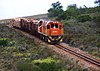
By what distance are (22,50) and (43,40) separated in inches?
432

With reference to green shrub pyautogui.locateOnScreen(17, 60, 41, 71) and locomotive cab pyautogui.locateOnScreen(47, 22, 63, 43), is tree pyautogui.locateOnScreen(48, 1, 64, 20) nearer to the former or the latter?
locomotive cab pyautogui.locateOnScreen(47, 22, 63, 43)

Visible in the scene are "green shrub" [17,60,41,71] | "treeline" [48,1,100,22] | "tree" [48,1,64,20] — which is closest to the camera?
"green shrub" [17,60,41,71]

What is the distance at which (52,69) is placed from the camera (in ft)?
58.8

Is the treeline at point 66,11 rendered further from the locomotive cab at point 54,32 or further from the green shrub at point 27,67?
the green shrub at point 27,67

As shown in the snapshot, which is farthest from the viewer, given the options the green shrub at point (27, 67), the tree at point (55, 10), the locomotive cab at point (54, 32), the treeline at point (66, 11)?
the tree at point (55, 10)

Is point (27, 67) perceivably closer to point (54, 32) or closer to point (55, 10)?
point (54, 32)

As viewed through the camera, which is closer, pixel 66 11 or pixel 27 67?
pixel 27 67

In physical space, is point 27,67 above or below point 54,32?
above

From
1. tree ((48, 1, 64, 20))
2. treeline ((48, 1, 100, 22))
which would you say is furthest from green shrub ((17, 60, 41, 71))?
tree ((48, 1, 64, 20))

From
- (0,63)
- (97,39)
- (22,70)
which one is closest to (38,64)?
(22,70)

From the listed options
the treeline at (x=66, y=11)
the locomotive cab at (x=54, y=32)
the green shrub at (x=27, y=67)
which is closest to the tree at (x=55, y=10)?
the treeline at (x=66, y=11)

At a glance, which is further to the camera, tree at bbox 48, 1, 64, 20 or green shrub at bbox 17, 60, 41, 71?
tree at bbox 48, 1, 64, 20

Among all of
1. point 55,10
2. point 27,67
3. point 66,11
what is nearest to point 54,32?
point 27,67

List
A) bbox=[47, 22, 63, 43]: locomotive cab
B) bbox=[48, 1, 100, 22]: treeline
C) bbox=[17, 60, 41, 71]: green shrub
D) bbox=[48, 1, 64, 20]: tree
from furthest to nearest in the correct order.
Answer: bbox=[48, 1, 64, 20]: tree < bbox=[48, 1, 100, 22]: treeline < bbox=[47, 22, 63, 43]: locomotive cab < bbox=[17, 60, 41, 71]: green shrub
